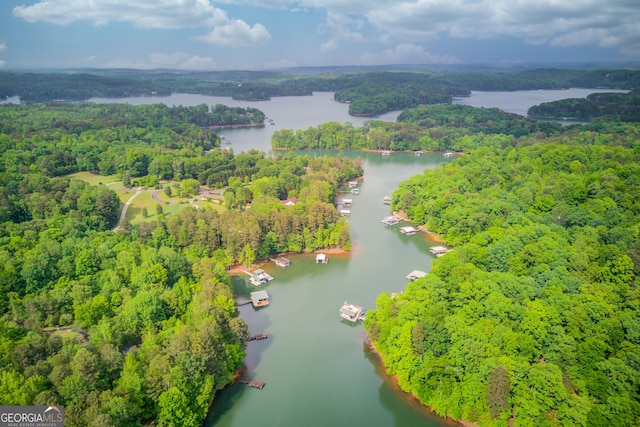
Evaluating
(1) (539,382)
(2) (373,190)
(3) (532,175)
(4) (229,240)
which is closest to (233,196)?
(4) (229,240)

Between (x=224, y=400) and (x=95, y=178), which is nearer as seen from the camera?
(x=224, y=400)

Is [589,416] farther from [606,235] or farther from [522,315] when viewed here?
[606,235]

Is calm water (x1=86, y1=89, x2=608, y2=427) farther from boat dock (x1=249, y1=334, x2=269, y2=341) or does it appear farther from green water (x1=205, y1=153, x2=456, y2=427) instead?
boat dock (x1=249, y1=334, x2=269, y2=341)

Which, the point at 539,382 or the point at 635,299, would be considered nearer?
the point at 539,382

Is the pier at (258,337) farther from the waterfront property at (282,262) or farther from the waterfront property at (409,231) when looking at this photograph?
the waterfront property at (409,231)

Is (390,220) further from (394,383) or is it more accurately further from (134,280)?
(134,280)

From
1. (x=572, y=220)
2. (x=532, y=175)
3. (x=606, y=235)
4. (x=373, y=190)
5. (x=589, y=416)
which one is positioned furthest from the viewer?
(x=373, y=190)

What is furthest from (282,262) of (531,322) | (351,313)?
(531,322)
